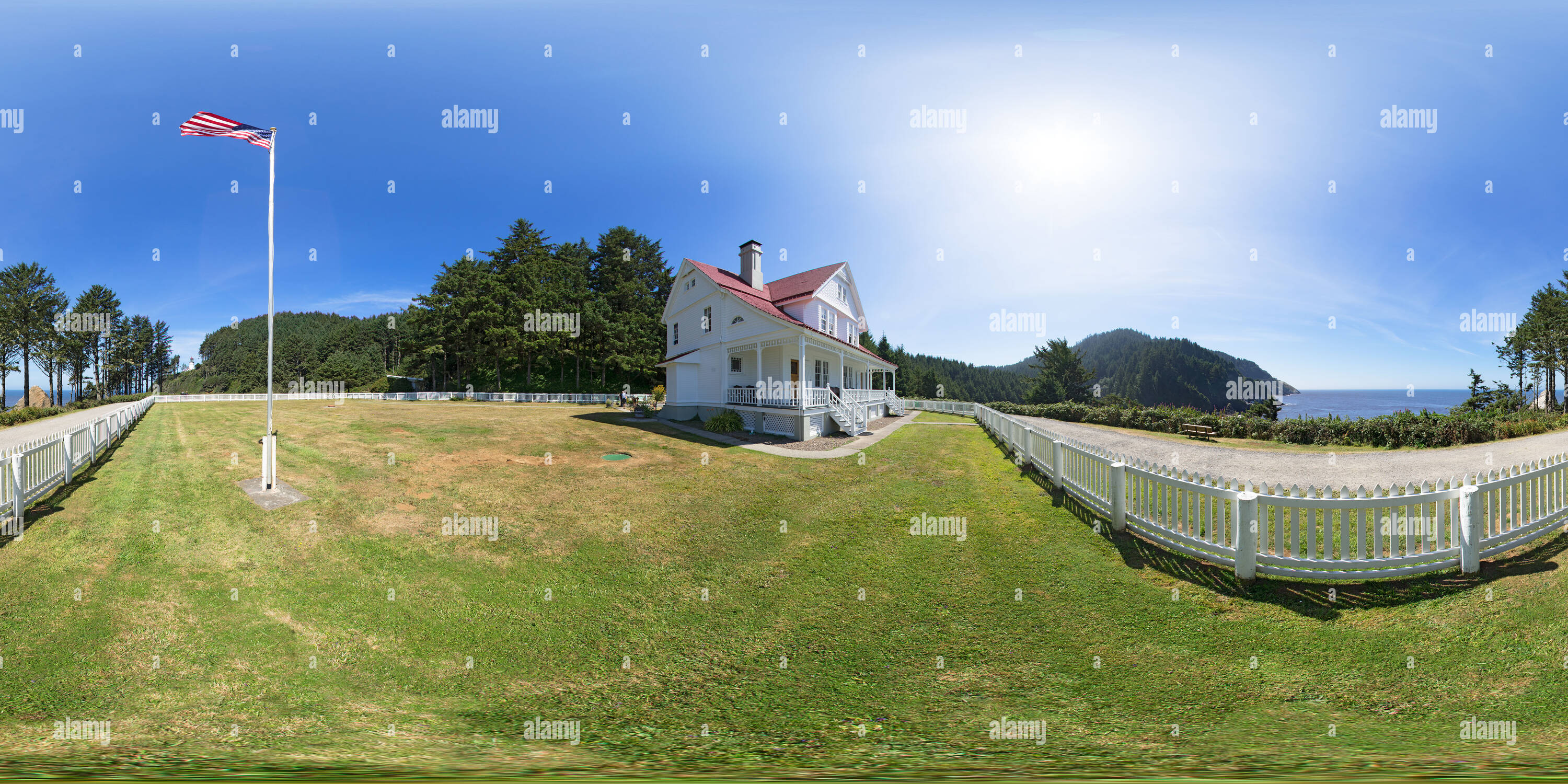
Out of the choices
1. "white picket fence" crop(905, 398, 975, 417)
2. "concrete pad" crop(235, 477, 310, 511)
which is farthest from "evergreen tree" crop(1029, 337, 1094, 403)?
"concrete pad" crop(235, 477, 310, 511)

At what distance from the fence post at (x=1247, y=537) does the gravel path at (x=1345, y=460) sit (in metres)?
4.38

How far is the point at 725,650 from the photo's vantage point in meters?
5.09

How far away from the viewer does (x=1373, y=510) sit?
18.9 ft

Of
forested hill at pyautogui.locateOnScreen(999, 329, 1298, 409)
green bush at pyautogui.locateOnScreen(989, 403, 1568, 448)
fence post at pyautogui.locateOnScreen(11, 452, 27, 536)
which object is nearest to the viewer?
fence post at pyautogui.locateOnScreen(11, 452, 27, 536)

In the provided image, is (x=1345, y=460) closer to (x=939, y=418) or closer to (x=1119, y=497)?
(x=1119, y=497)

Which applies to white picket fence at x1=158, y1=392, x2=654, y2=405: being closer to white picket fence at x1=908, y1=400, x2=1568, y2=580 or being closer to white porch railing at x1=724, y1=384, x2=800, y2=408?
white porch railing at x1=724, y1=384, x2=800, y2=408

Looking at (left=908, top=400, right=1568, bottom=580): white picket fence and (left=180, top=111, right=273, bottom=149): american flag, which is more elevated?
(left=180, top=111, right=273, bottom=149): american flag

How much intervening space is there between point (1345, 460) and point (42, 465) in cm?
2730

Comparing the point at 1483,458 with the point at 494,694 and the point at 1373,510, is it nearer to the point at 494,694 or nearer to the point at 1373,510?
the point at 1373,510

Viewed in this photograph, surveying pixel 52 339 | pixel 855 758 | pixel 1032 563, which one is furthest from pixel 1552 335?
pixel 52 339

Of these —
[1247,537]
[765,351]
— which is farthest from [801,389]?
[1247,537]

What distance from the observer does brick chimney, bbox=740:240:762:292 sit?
28391 millimetres

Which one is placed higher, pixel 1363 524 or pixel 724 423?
pixel 724 423

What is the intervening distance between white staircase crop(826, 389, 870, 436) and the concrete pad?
584 inches
